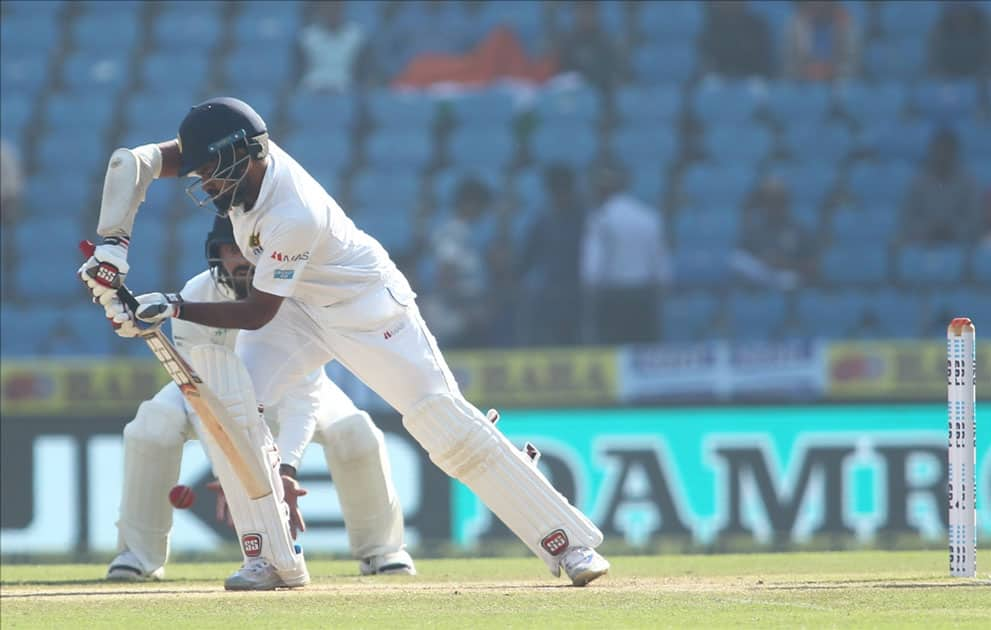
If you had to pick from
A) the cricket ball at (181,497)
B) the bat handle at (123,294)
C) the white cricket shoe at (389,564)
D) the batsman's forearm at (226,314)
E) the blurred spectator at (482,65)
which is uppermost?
the blurred spectator at (482,65)

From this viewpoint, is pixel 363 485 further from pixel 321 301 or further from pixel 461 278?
pixel 461 278

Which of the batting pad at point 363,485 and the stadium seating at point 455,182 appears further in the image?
the stadium seating at point 455,182

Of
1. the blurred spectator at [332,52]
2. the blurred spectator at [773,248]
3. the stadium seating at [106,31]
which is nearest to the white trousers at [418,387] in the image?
the blurred spectator at [773,248]

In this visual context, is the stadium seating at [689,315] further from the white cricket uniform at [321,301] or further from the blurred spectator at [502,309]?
the white cricket uniform at [321,301]

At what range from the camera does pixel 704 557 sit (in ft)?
26.9

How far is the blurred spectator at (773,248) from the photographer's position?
42.2 feet

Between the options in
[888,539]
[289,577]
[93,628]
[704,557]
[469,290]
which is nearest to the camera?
[93,628]

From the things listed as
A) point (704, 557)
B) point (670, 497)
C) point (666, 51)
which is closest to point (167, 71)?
point (666, 51)

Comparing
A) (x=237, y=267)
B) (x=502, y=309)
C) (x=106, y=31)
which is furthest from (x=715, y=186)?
(x=237, y=267)

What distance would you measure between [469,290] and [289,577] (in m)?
6.33

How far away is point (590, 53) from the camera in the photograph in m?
15.0

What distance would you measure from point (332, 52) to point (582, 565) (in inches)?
385

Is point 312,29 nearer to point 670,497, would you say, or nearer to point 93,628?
point 670,497

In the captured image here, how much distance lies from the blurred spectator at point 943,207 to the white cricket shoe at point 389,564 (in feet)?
22.7
